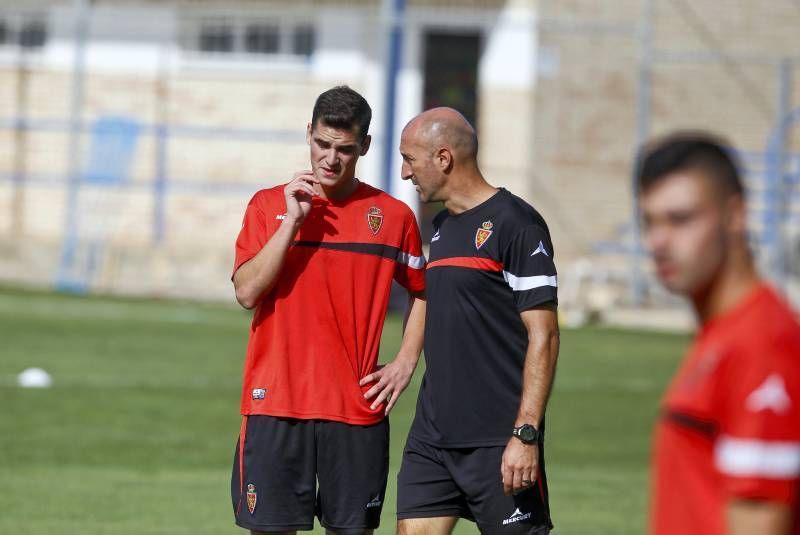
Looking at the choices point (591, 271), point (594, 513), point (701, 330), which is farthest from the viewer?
point (591, 271)

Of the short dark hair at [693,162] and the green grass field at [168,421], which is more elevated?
the short dark hair at [693,162]

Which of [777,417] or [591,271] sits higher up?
[777,417]

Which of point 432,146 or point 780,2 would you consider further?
point 780,2

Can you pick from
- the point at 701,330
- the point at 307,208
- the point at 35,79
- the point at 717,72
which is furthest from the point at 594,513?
the point at 35,79

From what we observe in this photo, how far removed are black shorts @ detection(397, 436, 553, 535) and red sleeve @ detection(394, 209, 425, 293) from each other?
2.27 ft

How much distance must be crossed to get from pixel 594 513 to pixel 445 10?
17.1 meters

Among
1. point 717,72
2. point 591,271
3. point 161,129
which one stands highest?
point 717,72

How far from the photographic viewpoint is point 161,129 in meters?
25.9

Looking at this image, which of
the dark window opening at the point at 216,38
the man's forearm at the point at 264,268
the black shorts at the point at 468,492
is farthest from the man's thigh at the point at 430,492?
the dark window opening at the point at 216,38

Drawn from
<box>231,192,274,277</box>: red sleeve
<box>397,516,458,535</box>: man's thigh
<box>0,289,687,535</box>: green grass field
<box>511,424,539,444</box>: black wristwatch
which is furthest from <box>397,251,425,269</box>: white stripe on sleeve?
<box>0,289,687,535</box>: green grass field

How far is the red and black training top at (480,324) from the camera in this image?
602 centimetres

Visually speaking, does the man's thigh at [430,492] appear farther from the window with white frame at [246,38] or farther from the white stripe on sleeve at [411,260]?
the window with white frame at [246,38]

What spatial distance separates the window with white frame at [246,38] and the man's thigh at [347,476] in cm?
2078

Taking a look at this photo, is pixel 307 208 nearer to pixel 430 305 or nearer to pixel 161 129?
pixel 430 305
